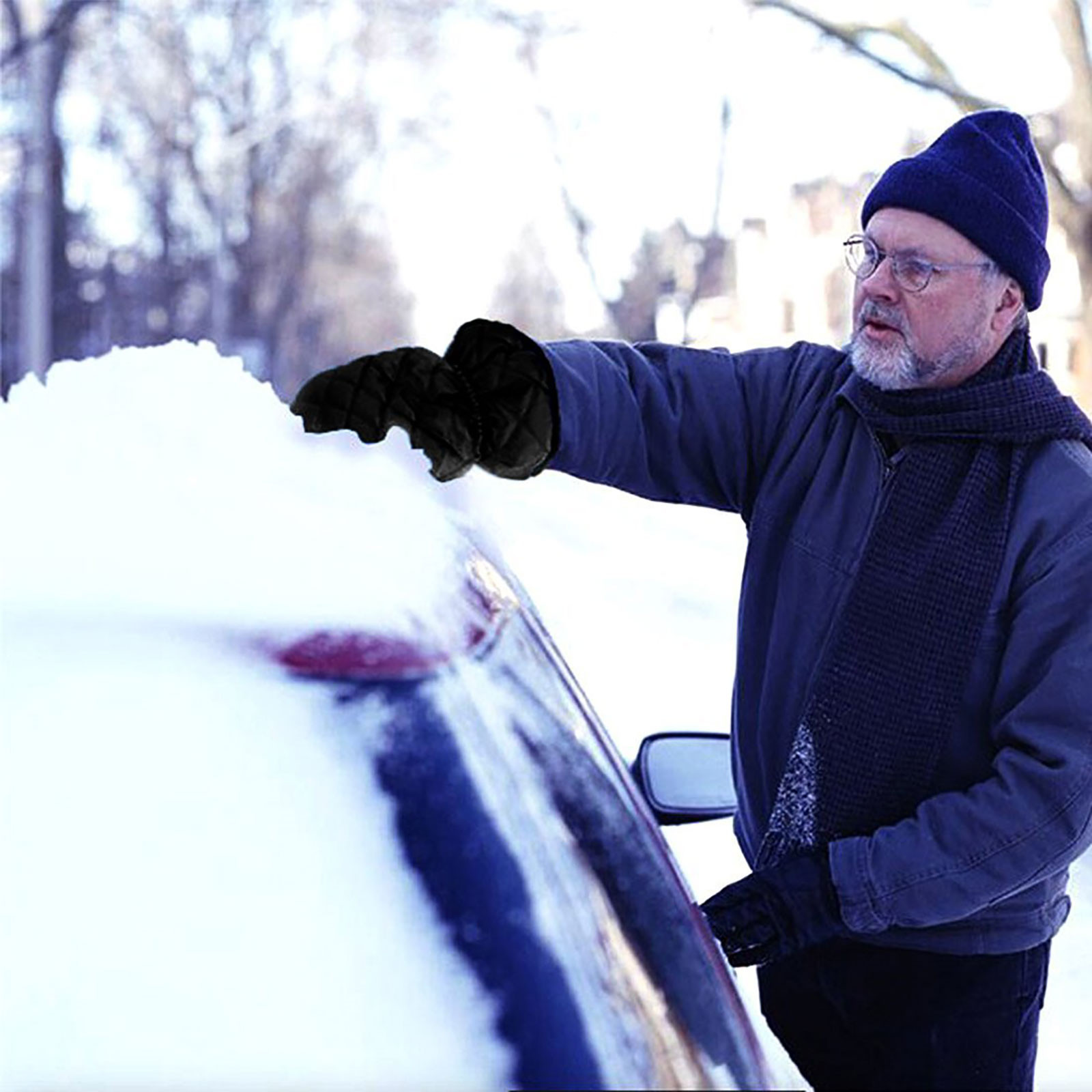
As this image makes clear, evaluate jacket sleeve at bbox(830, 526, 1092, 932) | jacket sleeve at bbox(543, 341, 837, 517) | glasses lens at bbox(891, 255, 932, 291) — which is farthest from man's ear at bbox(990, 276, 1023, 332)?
jacket sleeve at bbox(830, 526, 1092, 932)

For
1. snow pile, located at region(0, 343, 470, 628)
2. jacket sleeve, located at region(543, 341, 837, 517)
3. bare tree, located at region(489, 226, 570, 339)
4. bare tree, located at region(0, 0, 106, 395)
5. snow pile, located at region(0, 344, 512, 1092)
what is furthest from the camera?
bare tree, located at region(489, 226, 570, 339)

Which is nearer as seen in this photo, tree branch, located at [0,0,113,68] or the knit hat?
the knit hat

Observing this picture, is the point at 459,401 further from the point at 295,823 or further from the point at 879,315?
the point at 295,823

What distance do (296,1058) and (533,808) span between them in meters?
0.29

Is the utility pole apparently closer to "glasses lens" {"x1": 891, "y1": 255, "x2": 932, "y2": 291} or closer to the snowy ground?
"glasses lens" {"x1": 891, "y1": 255, "x2": 932, "y2": 291}

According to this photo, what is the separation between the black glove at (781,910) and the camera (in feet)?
6.32

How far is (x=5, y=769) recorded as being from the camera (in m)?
1.38

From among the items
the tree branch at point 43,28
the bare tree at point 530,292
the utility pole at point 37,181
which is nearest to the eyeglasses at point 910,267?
the tree branch at point 43,28

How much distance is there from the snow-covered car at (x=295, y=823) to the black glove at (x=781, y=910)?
0.44 m

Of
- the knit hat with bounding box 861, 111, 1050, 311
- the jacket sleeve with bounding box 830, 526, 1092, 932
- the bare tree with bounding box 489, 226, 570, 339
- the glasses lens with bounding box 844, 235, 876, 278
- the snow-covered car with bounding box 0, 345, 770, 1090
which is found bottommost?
the bare tree with bounding box 489, 226, 570, 339

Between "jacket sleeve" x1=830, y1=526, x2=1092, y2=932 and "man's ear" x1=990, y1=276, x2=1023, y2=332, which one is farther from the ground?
"man's ear" x1=990, y1=276, x2=1023, y2=332

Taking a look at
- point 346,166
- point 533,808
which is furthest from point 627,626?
point 346,166

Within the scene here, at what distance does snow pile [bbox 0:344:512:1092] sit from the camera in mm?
1248

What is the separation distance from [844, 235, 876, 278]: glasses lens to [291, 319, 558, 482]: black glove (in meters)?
0.48
